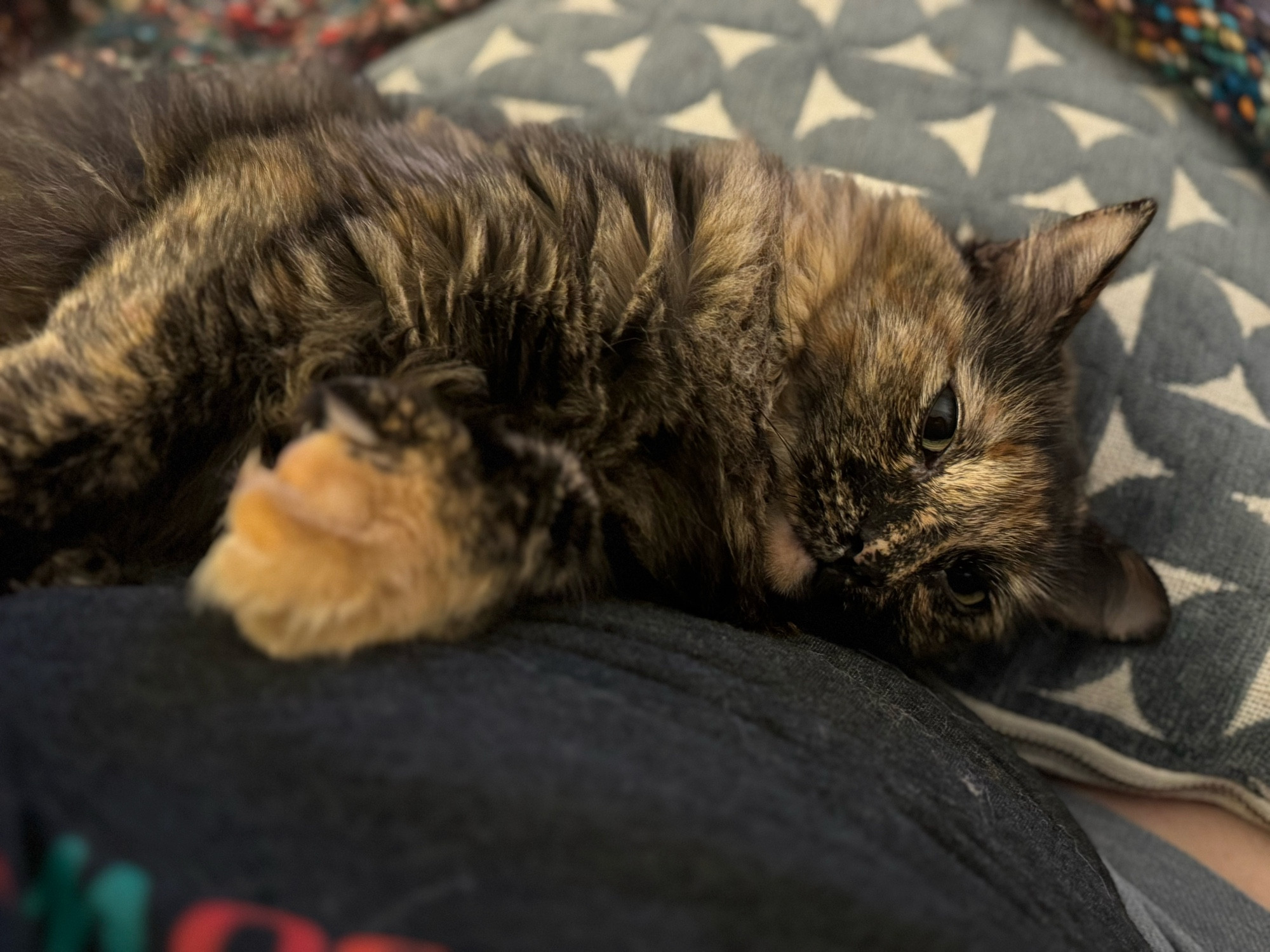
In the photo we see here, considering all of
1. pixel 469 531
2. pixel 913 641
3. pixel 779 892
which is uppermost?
pixel 469 531

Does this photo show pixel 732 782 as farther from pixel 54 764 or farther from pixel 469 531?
pixel 54 764

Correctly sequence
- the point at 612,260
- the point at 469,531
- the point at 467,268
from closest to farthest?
the point at 469,531 < the point at 467,268 < the point at 612,260

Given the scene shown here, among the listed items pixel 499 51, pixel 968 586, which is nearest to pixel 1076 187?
pixel 968 586

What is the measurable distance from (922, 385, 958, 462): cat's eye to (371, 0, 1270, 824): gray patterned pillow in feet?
1.73

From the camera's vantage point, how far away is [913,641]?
1444mm

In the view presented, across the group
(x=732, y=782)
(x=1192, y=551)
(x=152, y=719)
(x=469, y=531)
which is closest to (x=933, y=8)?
(x=1192, y=551)

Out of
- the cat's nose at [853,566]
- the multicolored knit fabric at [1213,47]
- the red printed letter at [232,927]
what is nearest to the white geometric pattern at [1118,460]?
the cat's nose at [853,566]

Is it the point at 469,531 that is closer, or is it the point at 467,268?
the point at 469,531

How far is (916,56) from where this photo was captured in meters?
1.82

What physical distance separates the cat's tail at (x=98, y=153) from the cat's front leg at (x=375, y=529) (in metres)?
0.54

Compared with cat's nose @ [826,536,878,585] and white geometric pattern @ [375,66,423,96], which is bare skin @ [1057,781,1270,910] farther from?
white geometric pattern @ [375,66,423,96]

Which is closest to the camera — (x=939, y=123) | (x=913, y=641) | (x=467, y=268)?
(x=467, y=268)

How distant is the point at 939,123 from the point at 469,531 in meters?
1.46

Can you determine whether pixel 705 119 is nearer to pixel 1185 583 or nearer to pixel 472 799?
pixel 1185 583
